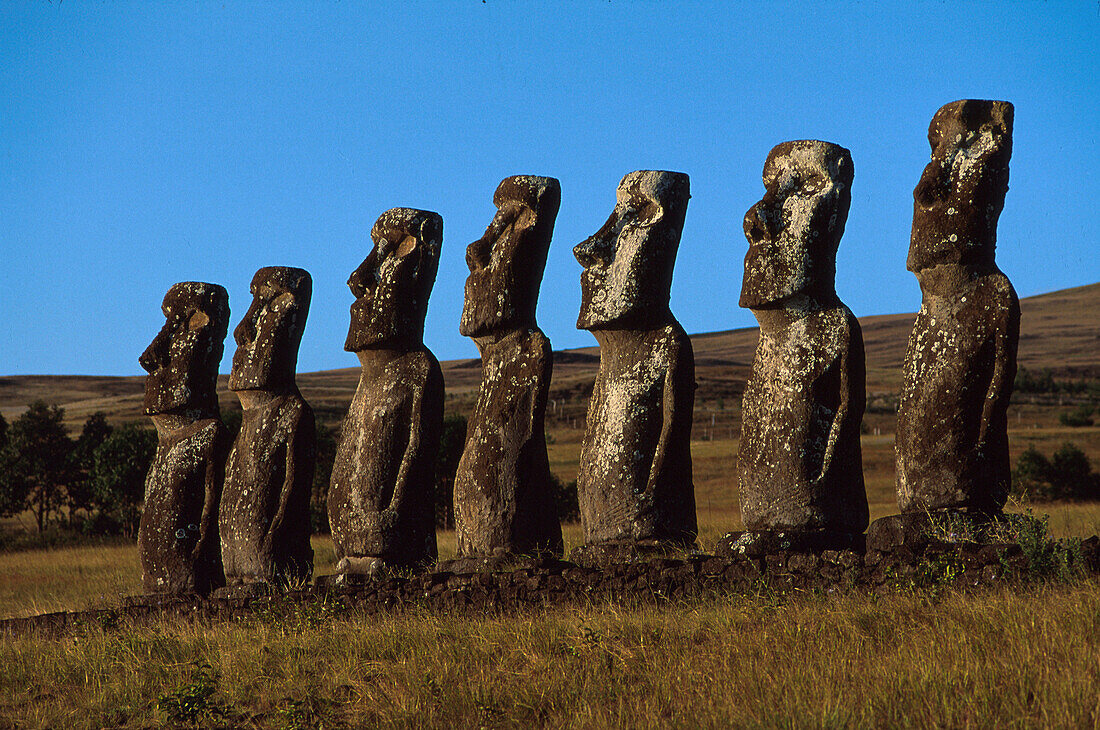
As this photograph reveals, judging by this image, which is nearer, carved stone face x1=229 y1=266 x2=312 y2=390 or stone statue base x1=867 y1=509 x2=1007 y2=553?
stone statue base x1=867 y1=509 x2=1007 y2=553

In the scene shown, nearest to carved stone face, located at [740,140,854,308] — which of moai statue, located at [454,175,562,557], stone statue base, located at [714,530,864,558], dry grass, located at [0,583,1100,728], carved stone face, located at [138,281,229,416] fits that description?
stone statue base, located at [714,530,864,558]

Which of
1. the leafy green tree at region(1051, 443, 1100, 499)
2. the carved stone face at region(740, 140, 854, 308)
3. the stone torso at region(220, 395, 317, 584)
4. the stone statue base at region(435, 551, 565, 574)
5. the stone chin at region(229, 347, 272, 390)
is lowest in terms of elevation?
the leafy green tree at region(1051, 443, 1100, 499)

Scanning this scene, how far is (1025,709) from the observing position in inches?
236

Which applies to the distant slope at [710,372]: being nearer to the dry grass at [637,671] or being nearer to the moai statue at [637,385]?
the moai statue at [637,385]

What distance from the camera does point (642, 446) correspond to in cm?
1011

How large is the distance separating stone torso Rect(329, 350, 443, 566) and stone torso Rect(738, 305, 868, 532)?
3.23 m

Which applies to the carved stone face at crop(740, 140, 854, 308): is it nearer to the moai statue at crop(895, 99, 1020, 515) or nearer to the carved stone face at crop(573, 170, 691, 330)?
the moai statue at crop(895, 99, 1020, 515)

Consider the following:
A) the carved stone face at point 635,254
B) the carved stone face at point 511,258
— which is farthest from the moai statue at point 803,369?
the carved stone face at point 511,258

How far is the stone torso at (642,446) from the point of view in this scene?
32.6 feet

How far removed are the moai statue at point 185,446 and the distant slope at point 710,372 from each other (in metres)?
43.3

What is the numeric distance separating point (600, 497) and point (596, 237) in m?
2.34

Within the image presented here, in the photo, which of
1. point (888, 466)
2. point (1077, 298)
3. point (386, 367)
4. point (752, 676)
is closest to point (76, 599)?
point (386, 367)

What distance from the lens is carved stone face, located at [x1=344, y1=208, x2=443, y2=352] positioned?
1170 cm

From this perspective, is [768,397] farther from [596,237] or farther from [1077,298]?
[1077,298]
